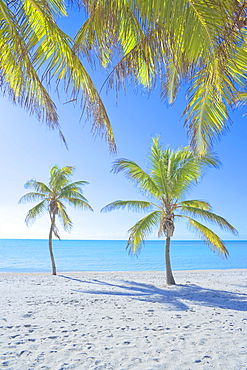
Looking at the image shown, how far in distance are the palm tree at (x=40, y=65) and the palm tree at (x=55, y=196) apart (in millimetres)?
10570

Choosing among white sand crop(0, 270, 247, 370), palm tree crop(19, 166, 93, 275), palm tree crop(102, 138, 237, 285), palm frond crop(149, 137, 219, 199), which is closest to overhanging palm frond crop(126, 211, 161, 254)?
palm tree crop(102, 138, 237, 285)

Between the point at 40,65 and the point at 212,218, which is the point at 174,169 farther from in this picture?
the point at 40,65

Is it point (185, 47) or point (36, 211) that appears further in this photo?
point (36, 211)

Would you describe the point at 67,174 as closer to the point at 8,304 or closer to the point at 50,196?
the point at 50,196

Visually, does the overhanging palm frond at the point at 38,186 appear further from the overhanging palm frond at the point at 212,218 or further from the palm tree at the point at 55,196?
the overhanging palm frond at the point at 212,218

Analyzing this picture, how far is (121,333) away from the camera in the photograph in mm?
4328

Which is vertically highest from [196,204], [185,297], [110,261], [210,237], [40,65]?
[40,65]

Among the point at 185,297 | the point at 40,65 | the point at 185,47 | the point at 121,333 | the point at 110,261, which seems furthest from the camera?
the point at 110,261

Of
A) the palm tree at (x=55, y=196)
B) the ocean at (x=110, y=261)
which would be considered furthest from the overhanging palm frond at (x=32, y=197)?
the ocean at (x=110, y=261)

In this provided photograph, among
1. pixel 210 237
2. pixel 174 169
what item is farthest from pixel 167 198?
pixel 210 237

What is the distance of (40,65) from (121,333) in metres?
4.10

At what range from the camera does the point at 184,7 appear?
2391mm

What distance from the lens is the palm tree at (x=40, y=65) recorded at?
3225mm

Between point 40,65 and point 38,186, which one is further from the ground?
point 40,65
